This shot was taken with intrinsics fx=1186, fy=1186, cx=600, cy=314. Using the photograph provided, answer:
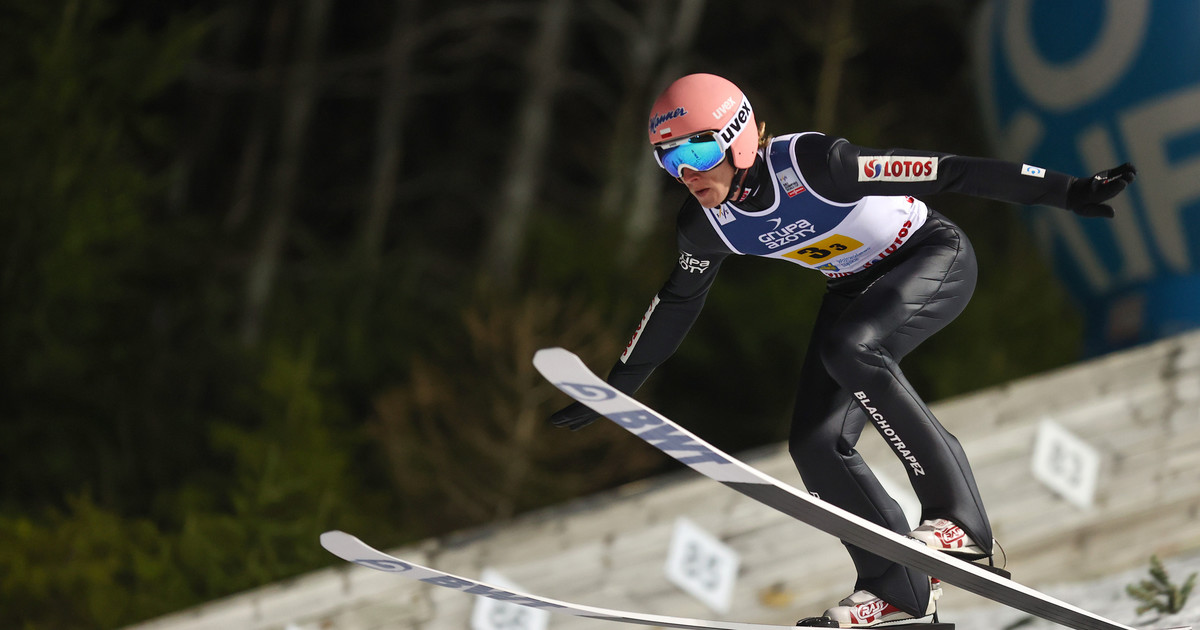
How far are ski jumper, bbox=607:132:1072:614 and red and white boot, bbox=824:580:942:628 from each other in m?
0.03

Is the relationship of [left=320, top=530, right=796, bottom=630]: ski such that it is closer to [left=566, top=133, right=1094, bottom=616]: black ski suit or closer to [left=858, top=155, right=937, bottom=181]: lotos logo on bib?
[left=566, top=133, right=1094, bottom=616]: black ski suit

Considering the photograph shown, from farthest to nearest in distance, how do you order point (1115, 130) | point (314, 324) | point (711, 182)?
point (314, 324) < point (1115, 130) < point (711, 182)

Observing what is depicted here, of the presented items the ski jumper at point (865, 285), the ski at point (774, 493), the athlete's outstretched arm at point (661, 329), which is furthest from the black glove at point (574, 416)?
the ski at point (774, 493)

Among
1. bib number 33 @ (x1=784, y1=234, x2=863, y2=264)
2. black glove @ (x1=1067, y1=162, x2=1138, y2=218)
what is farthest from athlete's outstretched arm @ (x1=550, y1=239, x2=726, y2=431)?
black glove @ (x1=1067, y1=162, x2=1138, y2=218)

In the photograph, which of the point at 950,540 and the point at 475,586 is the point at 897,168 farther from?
the point at 475,586

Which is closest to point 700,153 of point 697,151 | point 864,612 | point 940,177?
point 697,151

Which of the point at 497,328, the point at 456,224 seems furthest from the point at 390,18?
the point at 497,328

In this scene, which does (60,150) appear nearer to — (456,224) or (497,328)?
(497,328)

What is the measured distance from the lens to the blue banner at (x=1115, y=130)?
26.7 feet

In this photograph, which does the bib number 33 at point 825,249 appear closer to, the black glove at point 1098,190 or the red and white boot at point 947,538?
the black glove at point 1098,190

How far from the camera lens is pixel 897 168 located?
337 centimetres

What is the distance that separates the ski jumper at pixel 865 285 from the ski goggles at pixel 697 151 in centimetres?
15

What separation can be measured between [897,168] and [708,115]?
1.83 ft

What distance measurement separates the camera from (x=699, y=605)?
618 cm
